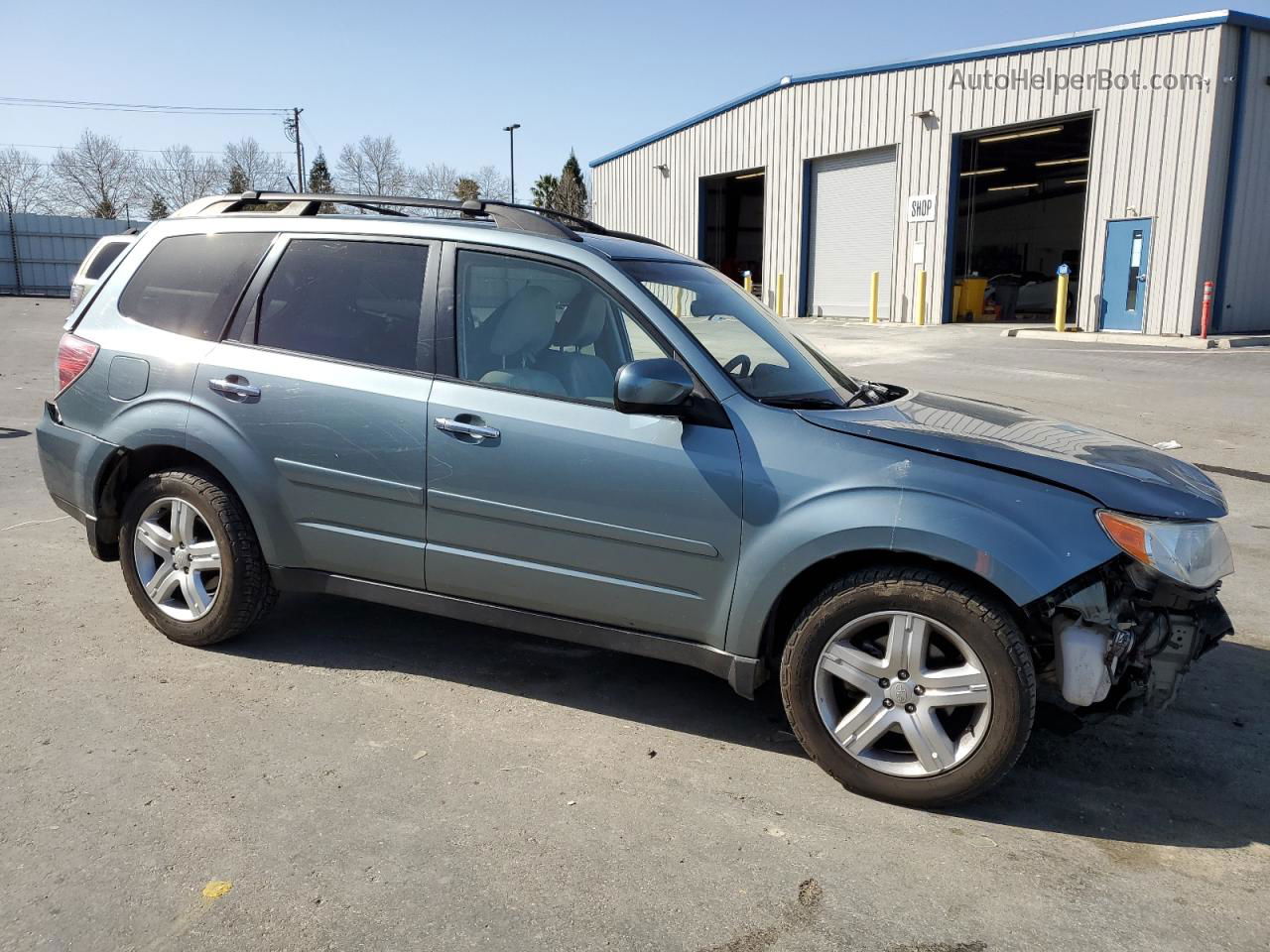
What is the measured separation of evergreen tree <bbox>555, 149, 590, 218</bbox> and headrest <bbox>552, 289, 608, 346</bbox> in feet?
180

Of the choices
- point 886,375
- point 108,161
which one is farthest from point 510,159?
point 886,375

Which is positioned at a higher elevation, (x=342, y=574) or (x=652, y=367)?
(x=652, y=367)

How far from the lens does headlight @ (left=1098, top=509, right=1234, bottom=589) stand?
121 inches

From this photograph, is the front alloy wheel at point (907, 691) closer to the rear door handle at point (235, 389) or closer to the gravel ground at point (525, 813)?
the gravel ground at point (525, 813)

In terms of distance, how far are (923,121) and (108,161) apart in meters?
58.4

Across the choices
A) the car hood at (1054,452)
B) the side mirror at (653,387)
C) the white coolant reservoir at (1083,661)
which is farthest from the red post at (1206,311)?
the side mirror at (653,387)

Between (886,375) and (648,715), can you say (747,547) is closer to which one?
(648,715)

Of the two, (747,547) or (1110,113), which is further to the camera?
(1110,113)

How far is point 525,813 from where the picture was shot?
3.21m

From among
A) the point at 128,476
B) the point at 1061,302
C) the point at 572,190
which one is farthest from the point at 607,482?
the point at 572,190

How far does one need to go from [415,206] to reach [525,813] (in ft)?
8.72

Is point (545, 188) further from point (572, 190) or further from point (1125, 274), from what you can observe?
point (1125, 274)

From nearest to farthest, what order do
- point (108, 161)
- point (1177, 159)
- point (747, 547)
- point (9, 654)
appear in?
1. point (747, 547)
2. point (9, 654)
3. point (1177, 159)
4. point (108, 161)

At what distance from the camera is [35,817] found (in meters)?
3.12
